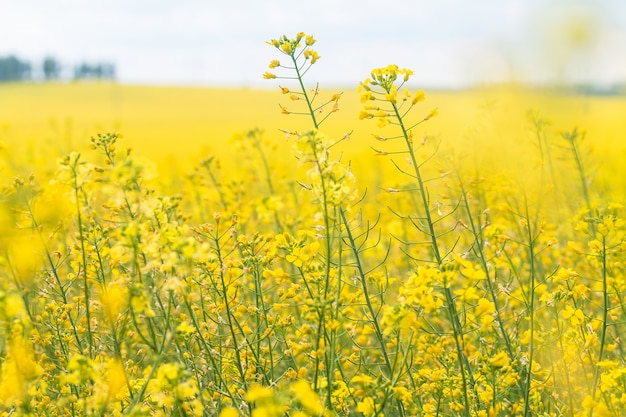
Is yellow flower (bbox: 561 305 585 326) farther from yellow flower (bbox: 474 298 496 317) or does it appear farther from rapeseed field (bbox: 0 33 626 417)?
yellow flower (bbox: 474 298 496 317)

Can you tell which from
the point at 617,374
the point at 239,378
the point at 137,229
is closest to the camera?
the point at 137,229

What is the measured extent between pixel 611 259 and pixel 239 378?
9.08ft

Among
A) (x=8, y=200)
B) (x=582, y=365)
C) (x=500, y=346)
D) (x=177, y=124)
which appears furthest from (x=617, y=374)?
(x=177, y=124)

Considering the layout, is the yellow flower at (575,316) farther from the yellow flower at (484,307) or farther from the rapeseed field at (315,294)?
the yellow flower at (484,307)

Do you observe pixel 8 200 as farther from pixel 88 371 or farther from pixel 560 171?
pixel 560 171

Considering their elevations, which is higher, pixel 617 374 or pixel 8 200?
pixel 8 200

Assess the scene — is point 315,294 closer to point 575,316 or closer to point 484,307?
point 484,307

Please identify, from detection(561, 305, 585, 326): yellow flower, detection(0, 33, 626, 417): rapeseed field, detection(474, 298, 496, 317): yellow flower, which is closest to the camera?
detection(0, 33, 626, 417): rapeseed field

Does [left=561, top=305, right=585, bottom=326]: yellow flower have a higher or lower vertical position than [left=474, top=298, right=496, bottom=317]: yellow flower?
lower

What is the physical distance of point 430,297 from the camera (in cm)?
257

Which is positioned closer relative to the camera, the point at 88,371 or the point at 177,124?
the point at 88,371

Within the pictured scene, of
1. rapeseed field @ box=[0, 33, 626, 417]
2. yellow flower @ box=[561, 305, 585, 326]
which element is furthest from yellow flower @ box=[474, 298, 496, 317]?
yellow flower @ box=[561, 305, 585, 326]

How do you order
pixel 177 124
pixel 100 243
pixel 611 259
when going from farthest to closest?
pixel 177 124, pixel 611 259, pixel 100 243

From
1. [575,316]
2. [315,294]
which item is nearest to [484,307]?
[575,316]
